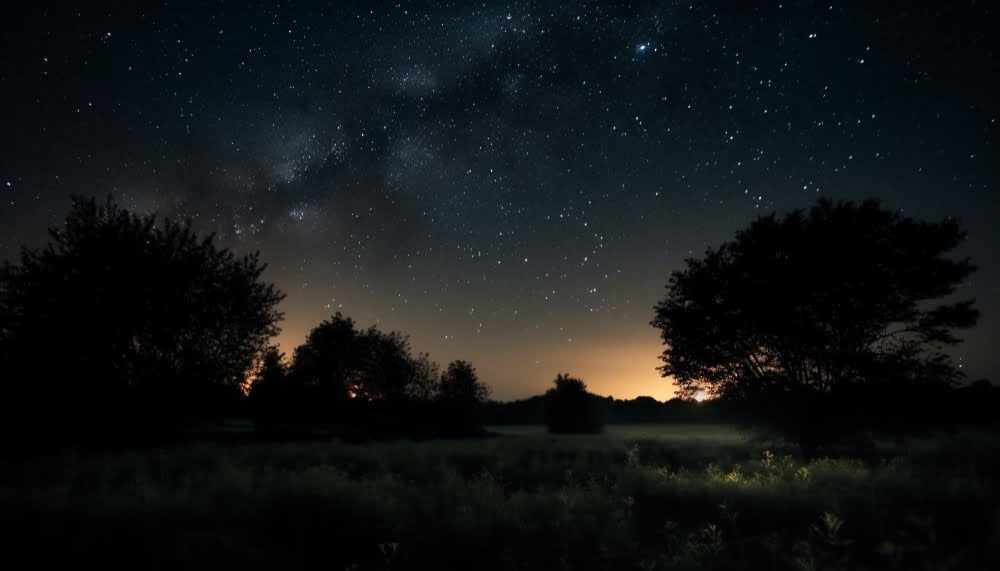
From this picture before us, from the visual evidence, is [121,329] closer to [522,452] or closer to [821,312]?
[522,452]

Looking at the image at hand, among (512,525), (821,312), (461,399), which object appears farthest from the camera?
(461,399)

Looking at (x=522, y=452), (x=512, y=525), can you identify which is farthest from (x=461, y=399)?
(x=512, y=525)

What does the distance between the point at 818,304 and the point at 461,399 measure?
1408 inches

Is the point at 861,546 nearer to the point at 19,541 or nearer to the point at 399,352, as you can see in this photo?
the point at 19,541

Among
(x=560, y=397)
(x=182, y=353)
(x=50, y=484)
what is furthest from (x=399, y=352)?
(x=50, y=484)

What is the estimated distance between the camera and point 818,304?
16.2 metres

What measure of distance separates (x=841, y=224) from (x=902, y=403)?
5.59m

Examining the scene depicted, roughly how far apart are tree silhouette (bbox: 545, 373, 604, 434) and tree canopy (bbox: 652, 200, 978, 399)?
31574 mm

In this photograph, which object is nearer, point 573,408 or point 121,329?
point 121,329

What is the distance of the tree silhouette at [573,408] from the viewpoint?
4884 cm

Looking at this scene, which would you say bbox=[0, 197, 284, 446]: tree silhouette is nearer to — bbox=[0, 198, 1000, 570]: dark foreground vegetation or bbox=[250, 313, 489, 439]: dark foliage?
bbox=[0, 198, 1000, 570]: dark foreground vegetation

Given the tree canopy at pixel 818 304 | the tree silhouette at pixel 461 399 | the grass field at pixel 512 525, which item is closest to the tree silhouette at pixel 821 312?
the tree canopy at pixel 818 304

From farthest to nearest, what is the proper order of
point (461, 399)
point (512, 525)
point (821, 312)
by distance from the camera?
point (461, 399), point (821, 312), point (512, 525)

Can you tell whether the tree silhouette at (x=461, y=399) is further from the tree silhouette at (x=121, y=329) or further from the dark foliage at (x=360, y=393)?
the tree silhouette at (x=121, y=329)
